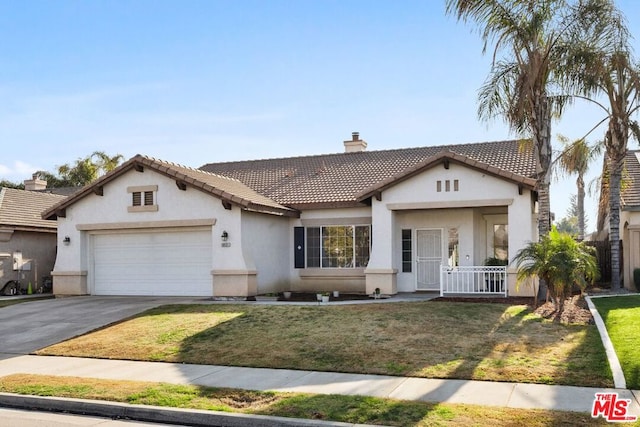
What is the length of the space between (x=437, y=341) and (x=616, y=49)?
1094 centimetres

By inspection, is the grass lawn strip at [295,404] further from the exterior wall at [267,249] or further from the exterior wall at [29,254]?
the exterior wall at [29,254]

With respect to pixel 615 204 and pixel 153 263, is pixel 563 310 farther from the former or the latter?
pixel 153 263

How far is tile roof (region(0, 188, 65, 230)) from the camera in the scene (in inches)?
966

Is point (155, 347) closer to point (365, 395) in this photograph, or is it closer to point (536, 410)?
point (365, 395)

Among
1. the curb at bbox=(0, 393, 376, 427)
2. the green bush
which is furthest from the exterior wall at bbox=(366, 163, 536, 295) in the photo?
the curb at bbox=(0, 393, 376, 427)

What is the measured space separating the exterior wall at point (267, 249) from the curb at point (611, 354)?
985 cm

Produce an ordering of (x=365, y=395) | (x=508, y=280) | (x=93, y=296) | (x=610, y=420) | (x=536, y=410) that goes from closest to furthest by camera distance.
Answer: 1. (x=610, y=420)
2. (x=536, y=410)
3. (x=365, y=395)
4. (x=508, y=280)
5. (x=93, y=296)

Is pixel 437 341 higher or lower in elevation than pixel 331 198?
lower

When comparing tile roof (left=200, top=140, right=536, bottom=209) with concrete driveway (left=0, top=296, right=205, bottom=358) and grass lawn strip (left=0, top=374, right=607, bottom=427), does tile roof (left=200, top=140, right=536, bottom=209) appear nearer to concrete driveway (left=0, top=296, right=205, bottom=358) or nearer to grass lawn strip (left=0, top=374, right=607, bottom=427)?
concrete driveway (left=0, top=296, right=205, bottom=358)

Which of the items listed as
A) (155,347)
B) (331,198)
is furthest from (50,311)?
(331,198)

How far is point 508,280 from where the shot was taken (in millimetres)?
17297

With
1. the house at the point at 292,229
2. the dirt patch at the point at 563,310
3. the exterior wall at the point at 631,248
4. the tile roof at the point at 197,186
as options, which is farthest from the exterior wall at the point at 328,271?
the exterior wall at the point at 631,248

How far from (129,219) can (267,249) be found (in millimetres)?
4728

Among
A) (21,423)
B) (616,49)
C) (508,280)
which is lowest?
(21,423)
